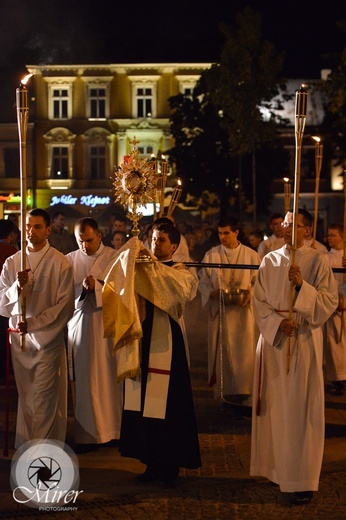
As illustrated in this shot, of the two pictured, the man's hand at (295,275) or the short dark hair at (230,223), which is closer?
the man's hand at (295,275)

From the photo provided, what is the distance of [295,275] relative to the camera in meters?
6.96

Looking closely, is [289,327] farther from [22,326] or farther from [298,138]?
[22,326]

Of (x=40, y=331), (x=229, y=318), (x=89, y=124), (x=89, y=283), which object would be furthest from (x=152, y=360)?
(x=89, y=124)

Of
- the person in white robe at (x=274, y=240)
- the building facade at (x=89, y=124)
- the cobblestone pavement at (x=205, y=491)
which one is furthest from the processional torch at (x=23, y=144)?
the building facade at (x=89, y=124)

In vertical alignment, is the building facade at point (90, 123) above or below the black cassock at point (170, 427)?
above

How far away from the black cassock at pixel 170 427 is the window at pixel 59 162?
1918 inches

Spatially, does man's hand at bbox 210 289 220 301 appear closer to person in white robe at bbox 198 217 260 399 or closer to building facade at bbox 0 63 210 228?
person in white robe at bbox 198 217 260 399

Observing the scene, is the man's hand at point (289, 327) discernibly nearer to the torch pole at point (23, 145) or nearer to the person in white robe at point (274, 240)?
Result: the torch pole at point (23, 145)

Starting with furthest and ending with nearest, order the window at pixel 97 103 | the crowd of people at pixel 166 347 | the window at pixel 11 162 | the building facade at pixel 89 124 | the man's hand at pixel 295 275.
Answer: the window at pixel 97 103, the building facade at pixel 89 124, the window at pixel 11 162, the crowd of people at pixel 166 347, the man's hand at pixel 295 275

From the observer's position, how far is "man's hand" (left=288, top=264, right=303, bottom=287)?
6969 millimetres

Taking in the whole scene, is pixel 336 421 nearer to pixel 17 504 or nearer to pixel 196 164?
pixel 17 504

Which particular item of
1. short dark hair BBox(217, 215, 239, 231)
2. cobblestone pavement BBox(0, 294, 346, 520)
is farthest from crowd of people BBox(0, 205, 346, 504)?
short dark hair BBox(217, 215, 239, 231)

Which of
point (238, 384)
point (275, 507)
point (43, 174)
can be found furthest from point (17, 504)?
point (43, 174)

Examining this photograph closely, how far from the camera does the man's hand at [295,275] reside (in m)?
6.97
